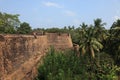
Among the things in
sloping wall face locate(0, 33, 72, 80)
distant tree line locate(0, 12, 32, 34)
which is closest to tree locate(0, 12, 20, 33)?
distant tree line locate(0, 12, 32, 34)

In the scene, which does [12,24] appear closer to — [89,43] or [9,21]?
[9,21]

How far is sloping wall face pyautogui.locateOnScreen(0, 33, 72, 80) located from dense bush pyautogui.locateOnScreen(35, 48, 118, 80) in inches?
37.5

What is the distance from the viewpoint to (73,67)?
95.2ft

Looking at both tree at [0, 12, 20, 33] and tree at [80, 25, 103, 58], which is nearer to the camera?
tree at [80, 25, 103, 58]

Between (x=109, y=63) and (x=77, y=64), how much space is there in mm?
6058

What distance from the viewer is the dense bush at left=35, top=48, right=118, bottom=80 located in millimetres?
26414

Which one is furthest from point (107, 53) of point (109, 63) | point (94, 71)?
point (94, 71)

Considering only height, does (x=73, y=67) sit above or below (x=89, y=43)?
below

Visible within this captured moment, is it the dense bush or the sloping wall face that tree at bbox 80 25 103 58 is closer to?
the dense bush

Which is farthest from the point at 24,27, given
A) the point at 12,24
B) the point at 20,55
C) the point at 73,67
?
the point at 20,55

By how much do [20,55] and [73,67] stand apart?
26.8ft

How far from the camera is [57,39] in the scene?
103 feet

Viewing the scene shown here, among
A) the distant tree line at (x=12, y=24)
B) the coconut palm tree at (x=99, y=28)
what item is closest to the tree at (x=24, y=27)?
the distant tree line at (x=12, y=24)

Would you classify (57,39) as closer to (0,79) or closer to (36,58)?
(36,58)
